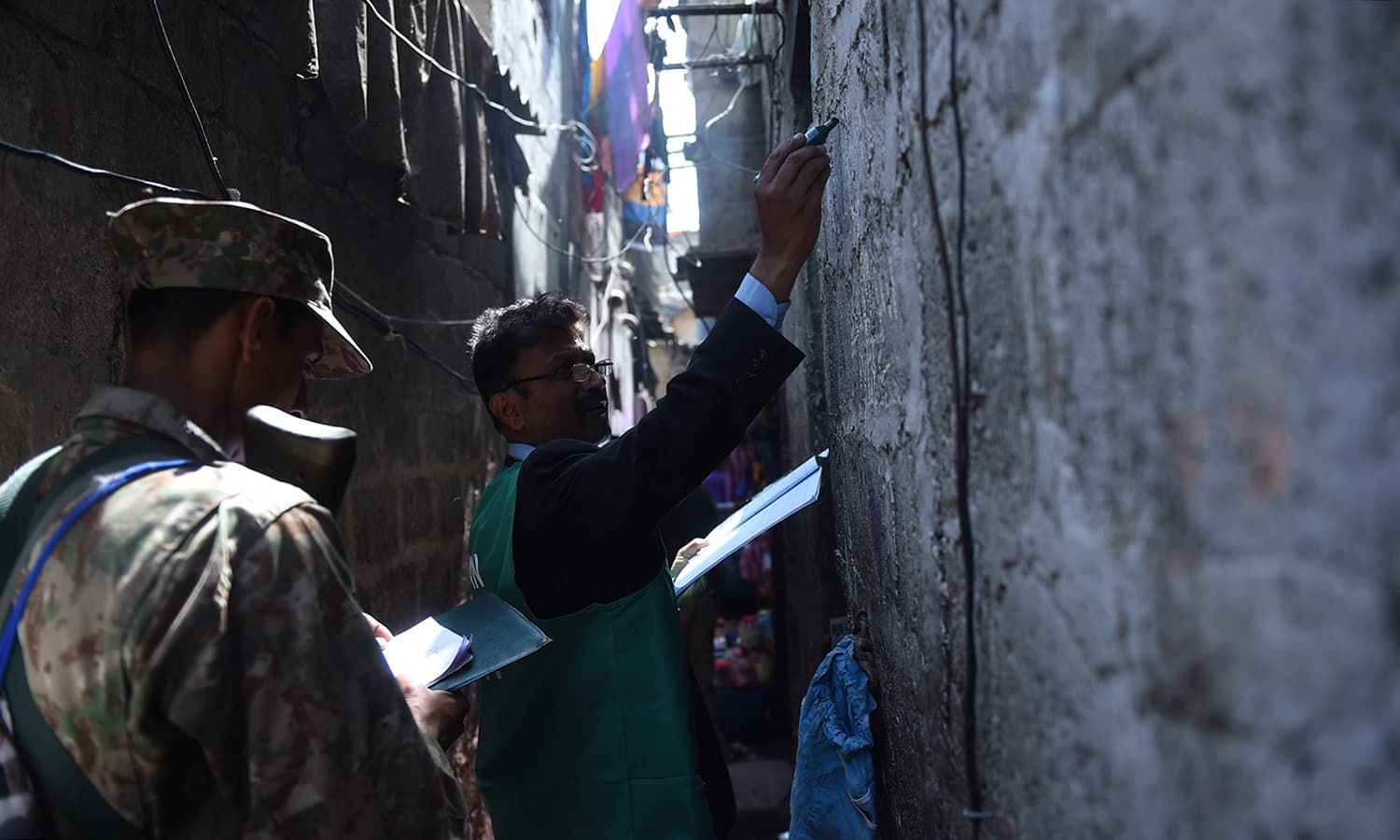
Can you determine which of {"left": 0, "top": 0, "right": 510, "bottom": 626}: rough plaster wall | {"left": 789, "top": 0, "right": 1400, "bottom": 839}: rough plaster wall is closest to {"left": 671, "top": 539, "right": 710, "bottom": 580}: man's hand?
{"left": 0, "top": 0, "right": 510, "bottom": 626}: rough plaster wall

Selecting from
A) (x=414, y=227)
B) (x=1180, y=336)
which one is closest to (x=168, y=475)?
(x=1180, y=336)

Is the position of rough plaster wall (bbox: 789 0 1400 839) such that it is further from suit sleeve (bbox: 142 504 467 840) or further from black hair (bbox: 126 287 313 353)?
black hair (bbox: 126 287 313 353)

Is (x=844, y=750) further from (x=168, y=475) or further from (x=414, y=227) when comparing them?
(x=414, y=227)

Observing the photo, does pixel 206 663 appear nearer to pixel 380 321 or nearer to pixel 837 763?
pixel 837 763

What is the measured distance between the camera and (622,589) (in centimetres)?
200

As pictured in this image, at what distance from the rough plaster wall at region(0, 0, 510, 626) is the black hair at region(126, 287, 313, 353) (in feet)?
2.59

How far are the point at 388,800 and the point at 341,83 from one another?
8.44 ft

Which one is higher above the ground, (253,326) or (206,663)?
(253,326)

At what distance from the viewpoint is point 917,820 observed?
5.25 feet

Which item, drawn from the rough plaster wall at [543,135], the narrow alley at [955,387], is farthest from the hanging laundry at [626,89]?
the narrow alley at [955,387]

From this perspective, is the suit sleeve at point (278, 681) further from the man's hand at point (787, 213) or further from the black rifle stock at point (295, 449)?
the man's hand at point (787, 213)

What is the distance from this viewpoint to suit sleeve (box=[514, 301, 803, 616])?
1.79m

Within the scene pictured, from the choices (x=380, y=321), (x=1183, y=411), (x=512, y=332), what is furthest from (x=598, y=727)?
(x=380, y=321)

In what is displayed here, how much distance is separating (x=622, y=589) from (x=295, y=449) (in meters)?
0.90
